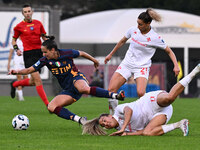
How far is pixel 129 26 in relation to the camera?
130 ft

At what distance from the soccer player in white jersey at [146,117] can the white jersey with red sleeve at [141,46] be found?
6.56ft

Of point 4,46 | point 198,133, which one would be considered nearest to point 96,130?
point 198,133

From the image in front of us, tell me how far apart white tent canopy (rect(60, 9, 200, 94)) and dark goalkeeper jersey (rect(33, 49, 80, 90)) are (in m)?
28.5

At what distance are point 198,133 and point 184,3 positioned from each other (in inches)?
1649

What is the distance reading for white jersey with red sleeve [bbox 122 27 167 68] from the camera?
11.5m

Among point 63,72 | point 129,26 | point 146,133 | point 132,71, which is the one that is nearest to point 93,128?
point 146,133

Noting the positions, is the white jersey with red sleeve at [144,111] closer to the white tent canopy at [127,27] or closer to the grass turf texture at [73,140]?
the grass turf texture at [73,140]

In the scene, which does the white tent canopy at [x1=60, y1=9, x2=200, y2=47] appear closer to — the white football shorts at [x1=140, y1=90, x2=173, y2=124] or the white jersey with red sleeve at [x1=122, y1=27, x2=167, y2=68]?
the white jersey with red sleeve at [x1=122, y1=27, x2=167, y2=68]

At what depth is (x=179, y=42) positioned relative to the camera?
3944 cm

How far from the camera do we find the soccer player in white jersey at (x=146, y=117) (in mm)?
9203

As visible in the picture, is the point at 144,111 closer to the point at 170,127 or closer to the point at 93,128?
the point at 170,127

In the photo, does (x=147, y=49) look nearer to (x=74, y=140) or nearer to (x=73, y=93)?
(x=73, y=93)

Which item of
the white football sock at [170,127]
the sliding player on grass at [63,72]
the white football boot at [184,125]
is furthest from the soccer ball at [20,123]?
the white football boot at [184,125]

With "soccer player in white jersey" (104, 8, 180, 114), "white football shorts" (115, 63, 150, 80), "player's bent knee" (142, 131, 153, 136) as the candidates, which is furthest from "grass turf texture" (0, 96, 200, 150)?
"white football shorts" (115, 63, 150, 80)
